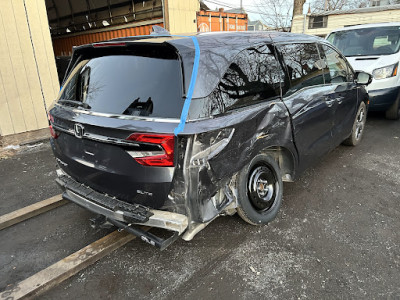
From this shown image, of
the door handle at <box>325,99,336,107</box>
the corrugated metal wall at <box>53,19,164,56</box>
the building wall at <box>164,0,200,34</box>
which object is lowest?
the door handle at <box>325,99,336,107</box>

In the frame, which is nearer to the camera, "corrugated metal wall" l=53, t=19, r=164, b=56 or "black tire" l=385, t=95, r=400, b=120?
"black tire" l=385, t=95, r=400, b=120

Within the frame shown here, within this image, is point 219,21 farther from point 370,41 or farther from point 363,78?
point 363,78

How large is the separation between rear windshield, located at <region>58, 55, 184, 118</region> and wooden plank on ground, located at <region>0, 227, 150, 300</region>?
4.19 feet

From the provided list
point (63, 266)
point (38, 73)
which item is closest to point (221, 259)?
point (63, 266)

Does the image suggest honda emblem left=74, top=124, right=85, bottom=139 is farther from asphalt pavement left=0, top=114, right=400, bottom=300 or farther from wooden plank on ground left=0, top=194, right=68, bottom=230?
wooden plank on ground left=0, top=194, right=68, bottom=230

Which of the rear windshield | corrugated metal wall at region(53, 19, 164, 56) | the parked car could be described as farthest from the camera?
corrugated metal wall at region(53, 19, 164, 56)

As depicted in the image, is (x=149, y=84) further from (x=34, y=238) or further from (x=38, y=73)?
(x=38, y=73)

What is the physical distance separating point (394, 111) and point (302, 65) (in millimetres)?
4588

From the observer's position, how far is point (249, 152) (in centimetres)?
256

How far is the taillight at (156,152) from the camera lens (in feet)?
6.75

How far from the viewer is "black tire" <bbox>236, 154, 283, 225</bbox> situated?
8.83ft

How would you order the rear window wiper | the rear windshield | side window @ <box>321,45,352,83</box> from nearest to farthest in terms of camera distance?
the rear windshield, the rear window wiper, side window @ <box>321,45,352,83</box>

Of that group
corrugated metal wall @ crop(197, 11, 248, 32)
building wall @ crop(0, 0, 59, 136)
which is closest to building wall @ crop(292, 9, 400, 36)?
corrugated metal wall @ crop(197, 11, 248, 32)

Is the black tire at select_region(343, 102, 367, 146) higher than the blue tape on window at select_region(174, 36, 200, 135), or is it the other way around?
the blue tape on window at select_region(174, 36, 200, 135)
